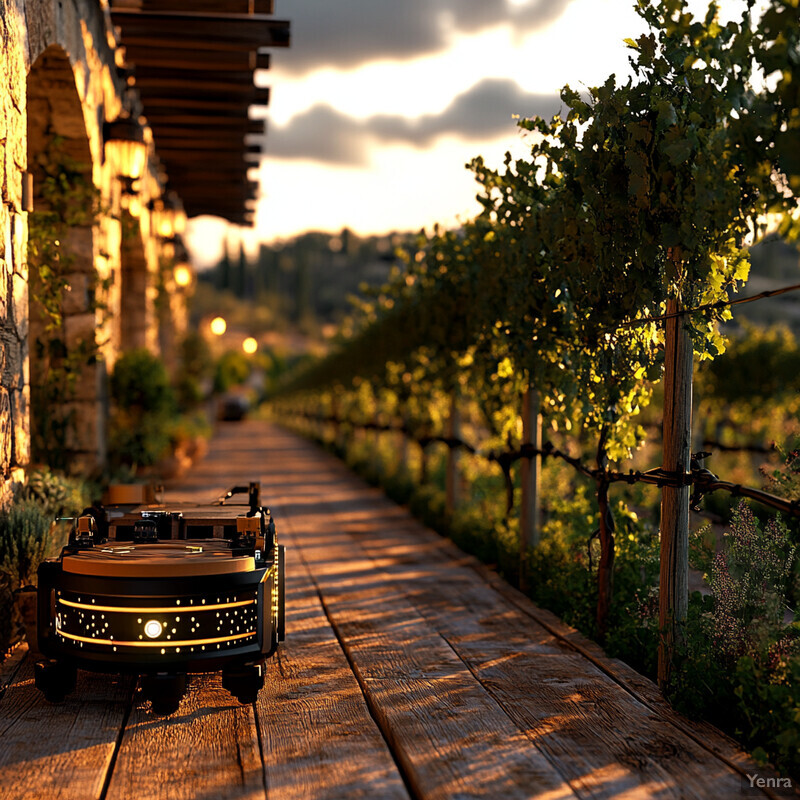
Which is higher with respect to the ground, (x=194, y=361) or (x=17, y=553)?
(x=194, y=361)

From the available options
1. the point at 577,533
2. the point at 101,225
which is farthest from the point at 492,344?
the point at 101,225

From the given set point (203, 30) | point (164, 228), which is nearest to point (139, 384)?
point (203, 30)

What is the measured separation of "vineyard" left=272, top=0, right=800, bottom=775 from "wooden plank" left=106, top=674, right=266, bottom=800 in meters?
1.86

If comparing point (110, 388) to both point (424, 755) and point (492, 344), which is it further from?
point (424, 755)

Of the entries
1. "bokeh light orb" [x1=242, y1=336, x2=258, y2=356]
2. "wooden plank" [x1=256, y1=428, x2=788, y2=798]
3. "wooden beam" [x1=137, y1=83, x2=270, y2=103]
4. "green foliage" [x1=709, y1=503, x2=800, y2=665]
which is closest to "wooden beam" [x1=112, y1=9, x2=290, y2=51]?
"wooden beam" [x1=137, y1=83, x2=270, y2=103]

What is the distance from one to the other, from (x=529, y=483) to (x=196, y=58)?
18.0 ft

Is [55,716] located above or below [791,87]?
below

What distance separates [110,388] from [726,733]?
742 centimetres

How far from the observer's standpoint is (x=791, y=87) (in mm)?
2984

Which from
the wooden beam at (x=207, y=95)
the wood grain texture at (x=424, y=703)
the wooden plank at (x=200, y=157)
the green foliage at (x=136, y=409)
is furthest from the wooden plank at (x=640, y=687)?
the wooden plank at (x=200, y=157)

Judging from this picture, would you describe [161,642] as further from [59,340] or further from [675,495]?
[59,340]

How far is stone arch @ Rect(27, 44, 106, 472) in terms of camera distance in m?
7.30

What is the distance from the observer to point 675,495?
413 centimetres

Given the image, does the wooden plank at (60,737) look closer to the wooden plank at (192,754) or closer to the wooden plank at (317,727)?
the wooden plank at (192,754)
